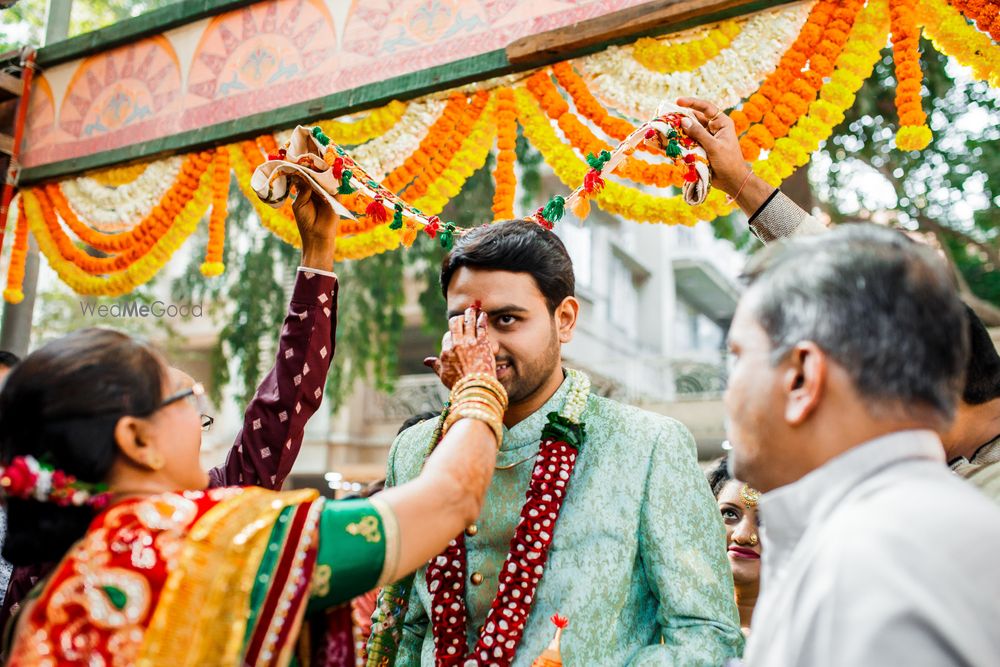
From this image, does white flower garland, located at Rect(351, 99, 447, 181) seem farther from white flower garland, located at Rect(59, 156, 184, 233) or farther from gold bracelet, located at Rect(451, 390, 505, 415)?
gold bracelet, located at Rect(451, 390, 505, 415)

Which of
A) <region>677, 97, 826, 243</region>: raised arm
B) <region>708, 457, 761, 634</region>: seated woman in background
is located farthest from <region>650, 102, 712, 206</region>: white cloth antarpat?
<region>708, 457, 761, 634</region>: seated woman in background

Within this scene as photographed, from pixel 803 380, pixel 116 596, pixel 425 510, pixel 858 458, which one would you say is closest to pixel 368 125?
pixel 425 510

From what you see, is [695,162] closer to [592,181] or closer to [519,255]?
[592,181]

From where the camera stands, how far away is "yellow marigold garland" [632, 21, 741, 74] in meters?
3.31

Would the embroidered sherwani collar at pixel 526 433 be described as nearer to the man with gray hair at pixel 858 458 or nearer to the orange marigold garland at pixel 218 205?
the man with gray hair at pixel 858 458

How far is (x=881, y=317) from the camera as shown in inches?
51.2

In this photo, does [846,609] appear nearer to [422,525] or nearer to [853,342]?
[853,342]

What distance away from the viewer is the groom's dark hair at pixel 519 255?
241 centimetres

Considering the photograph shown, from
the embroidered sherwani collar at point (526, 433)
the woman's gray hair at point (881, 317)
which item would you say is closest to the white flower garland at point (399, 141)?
the embroidered sherwani collar at point (526, 433)

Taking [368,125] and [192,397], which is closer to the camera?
[192,397]

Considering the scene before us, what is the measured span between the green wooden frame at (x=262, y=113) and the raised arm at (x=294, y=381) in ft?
3.94

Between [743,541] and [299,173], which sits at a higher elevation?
[299,173]

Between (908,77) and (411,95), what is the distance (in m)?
1.97

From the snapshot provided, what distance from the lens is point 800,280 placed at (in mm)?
1391
